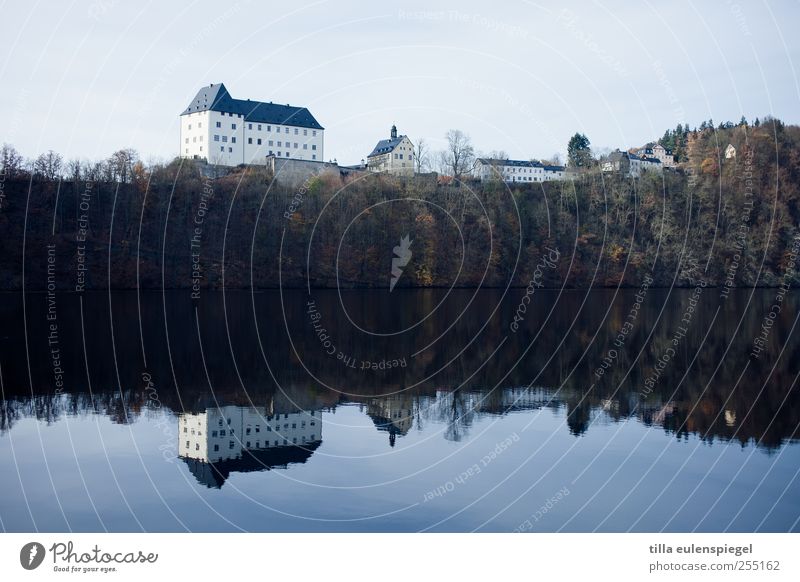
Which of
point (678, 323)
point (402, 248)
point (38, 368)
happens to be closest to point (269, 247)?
point (402, 248)

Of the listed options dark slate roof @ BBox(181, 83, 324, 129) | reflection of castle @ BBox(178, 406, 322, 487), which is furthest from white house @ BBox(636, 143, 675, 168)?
reflection of castle @ BBox(178, 406, 322, 487)

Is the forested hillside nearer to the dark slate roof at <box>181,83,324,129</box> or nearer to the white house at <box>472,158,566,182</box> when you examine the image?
A: the white house at <box>472,158,566,182</box>

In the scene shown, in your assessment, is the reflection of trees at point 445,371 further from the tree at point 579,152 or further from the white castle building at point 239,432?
the tree at point 579,152

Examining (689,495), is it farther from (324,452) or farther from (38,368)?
(38,368)

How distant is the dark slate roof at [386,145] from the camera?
9302 cm

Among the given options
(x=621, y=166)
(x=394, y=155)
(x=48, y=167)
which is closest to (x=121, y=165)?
(x=48, y=167)

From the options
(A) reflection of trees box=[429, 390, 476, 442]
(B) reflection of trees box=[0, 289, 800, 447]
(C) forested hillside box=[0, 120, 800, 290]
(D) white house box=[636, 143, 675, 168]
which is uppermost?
(D) white house box=[636, 143, 675, 168]

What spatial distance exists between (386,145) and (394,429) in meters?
79.8

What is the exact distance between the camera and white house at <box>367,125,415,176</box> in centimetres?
9094

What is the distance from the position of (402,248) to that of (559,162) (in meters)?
51.1

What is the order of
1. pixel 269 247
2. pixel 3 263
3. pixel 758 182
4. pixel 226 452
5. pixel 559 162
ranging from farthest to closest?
1. pixel 559 162
2. pixel 758 182
3. pixel 269 247
4. pixel 3 263
5. pixel 226 452

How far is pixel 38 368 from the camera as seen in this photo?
23.7 m

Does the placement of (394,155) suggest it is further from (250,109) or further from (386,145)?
(250,109)

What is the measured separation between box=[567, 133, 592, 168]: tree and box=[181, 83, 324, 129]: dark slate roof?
107 ft
